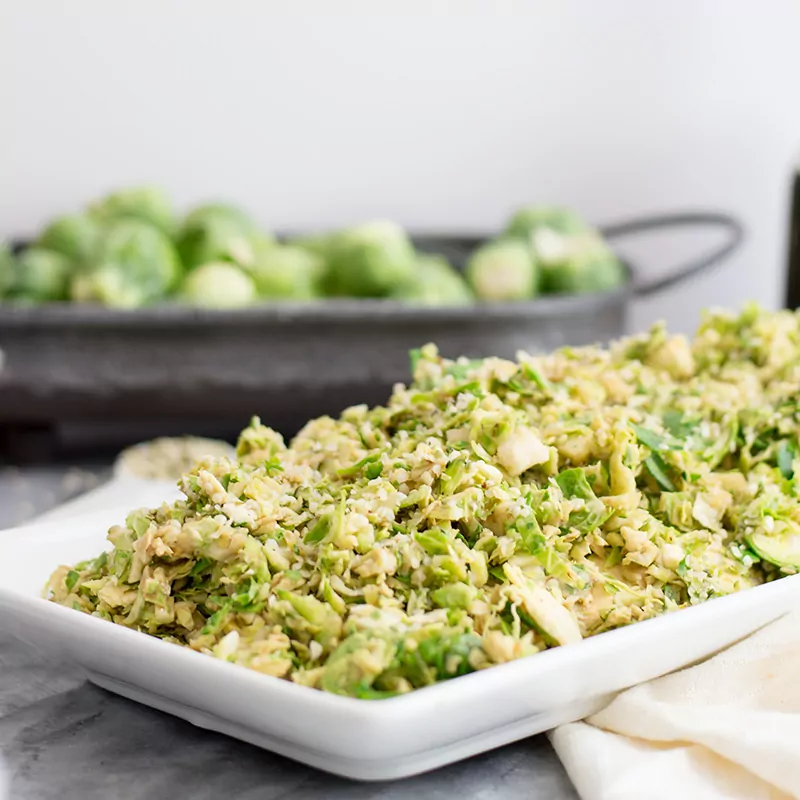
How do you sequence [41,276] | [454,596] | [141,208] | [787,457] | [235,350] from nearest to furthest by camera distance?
[454,596] < [787,457] < [235,350] < [41,276] < [141,208]

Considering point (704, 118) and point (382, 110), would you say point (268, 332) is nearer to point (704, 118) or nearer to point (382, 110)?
A: point (382, 110)

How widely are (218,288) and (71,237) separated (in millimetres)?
279

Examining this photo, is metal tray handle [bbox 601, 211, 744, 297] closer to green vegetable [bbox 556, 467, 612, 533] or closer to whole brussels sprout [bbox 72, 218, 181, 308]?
whole brussels sprout [bbox 72, 218, 181, 308]

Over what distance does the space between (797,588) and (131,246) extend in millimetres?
1194

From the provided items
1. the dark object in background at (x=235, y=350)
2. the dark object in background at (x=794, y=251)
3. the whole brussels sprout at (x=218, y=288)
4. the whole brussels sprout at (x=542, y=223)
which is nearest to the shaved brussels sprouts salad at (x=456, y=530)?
the dark object in background at (x=235, y=350)

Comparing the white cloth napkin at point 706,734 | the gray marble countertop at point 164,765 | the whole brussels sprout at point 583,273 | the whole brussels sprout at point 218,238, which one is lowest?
the gray marble countertop at point 164,765

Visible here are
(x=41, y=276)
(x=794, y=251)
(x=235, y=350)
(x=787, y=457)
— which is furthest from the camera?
(x=794, y=251)

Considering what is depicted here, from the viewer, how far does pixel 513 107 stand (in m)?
2.37

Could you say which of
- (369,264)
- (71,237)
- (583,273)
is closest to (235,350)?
(369,264)

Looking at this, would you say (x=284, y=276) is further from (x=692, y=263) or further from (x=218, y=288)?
(x=692, y=263)

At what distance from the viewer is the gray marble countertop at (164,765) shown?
29.6 inches

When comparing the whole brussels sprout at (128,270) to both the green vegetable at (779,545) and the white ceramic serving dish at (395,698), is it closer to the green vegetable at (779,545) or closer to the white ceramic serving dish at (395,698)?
the white ceramic serving dish at (395,698)

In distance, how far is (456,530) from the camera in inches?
32.1

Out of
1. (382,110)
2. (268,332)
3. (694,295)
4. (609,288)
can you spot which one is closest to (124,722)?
(268,332)
